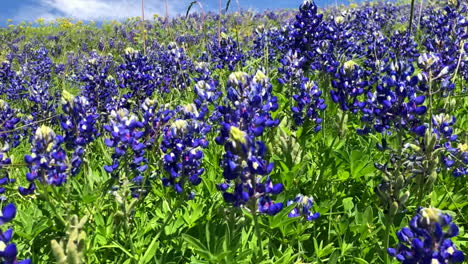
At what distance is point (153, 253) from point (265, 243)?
0.66 m

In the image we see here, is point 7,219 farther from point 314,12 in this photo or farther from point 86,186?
point 314,12

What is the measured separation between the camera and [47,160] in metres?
2.47

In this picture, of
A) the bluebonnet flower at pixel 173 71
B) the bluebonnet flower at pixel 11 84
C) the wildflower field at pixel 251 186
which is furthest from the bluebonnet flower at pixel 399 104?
the bluebonnet flower at pixel 11 84

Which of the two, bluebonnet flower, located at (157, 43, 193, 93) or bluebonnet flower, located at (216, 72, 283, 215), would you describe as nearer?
bluebonnet flower, located at (216, 72, 283, 215)

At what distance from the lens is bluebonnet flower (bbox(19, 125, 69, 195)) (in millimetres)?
2447

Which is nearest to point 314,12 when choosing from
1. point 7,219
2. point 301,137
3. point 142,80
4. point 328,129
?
point 328,129

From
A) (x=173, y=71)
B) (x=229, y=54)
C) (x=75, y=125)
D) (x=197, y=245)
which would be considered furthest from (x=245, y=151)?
(x=173, y=71)

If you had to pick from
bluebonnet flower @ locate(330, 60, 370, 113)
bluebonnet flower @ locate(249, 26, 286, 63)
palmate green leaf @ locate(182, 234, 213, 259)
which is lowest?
palmate green leaf @ locate(182, 234, 213, 259)

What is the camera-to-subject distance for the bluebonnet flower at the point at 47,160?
2.45 meters

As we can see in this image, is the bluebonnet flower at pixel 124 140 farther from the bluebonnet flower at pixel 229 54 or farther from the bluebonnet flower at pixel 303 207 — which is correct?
the bluebonnet flower at pixel 229 54

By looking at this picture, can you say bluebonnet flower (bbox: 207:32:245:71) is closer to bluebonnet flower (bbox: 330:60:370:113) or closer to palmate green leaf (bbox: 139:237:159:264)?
bluebonnet flower (bbox: 330:60:370:113)

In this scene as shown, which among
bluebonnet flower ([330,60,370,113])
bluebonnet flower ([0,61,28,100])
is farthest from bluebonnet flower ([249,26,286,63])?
bluebonnet flower ([0,61,28,100])

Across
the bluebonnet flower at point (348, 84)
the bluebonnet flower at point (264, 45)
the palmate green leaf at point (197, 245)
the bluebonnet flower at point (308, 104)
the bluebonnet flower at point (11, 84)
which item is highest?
the bluebonnet flower at point (264, 45)

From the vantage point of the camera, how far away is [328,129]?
431cm
